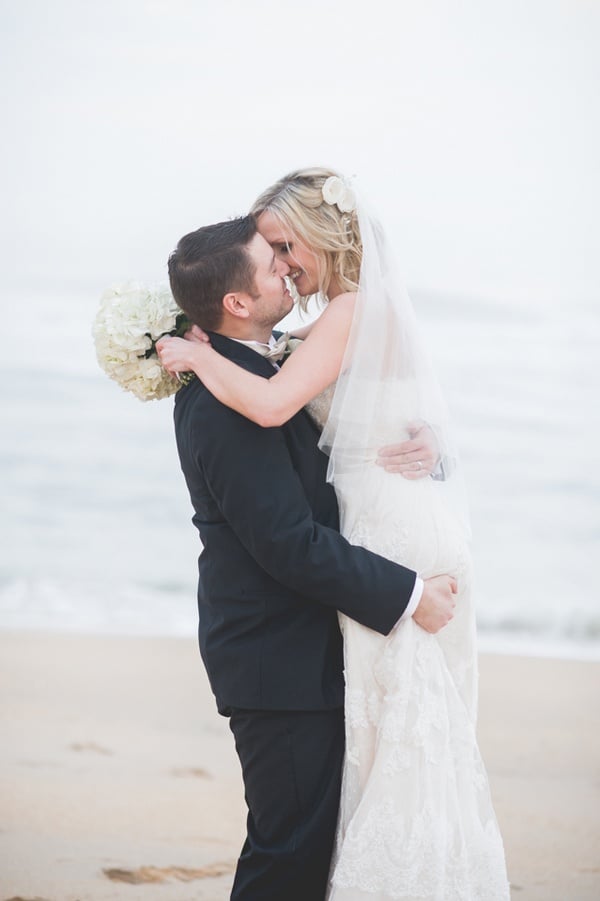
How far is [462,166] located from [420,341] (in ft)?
54.7

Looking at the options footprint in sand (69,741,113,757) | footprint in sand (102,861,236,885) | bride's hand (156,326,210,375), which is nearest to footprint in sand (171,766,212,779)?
footprint in sand (69,741,113,757)

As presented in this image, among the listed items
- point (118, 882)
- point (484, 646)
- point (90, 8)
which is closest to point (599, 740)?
point (484, 646)

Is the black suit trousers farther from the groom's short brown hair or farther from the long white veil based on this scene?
the groom's short brown hair

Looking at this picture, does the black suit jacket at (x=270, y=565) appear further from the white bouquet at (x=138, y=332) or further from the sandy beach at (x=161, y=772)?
the sandy beach at (x=161, y=772)

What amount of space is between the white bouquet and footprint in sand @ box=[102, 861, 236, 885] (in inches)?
88.5

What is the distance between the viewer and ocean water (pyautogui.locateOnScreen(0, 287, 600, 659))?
9984 millimetres

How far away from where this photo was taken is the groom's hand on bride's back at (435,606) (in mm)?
2693

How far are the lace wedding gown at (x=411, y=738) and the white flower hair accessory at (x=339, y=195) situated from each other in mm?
554

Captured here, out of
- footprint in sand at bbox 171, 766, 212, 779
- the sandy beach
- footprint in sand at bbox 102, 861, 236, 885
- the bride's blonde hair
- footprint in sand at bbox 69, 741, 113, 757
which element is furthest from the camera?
footprint in sand at bbox 69, 741, 113, 757

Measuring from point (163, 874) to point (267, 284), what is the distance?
2.67 metres

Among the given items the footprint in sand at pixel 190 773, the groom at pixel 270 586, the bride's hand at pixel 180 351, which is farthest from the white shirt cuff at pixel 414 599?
the footprint in sand at pixel 190 773

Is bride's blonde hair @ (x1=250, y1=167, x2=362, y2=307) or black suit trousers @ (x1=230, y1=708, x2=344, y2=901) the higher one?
bride's blonde hair @ (x1=250, y1=167, x2=362, y2=307)

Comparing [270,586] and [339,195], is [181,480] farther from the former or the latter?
[270,586]

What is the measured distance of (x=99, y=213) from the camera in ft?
61.0
